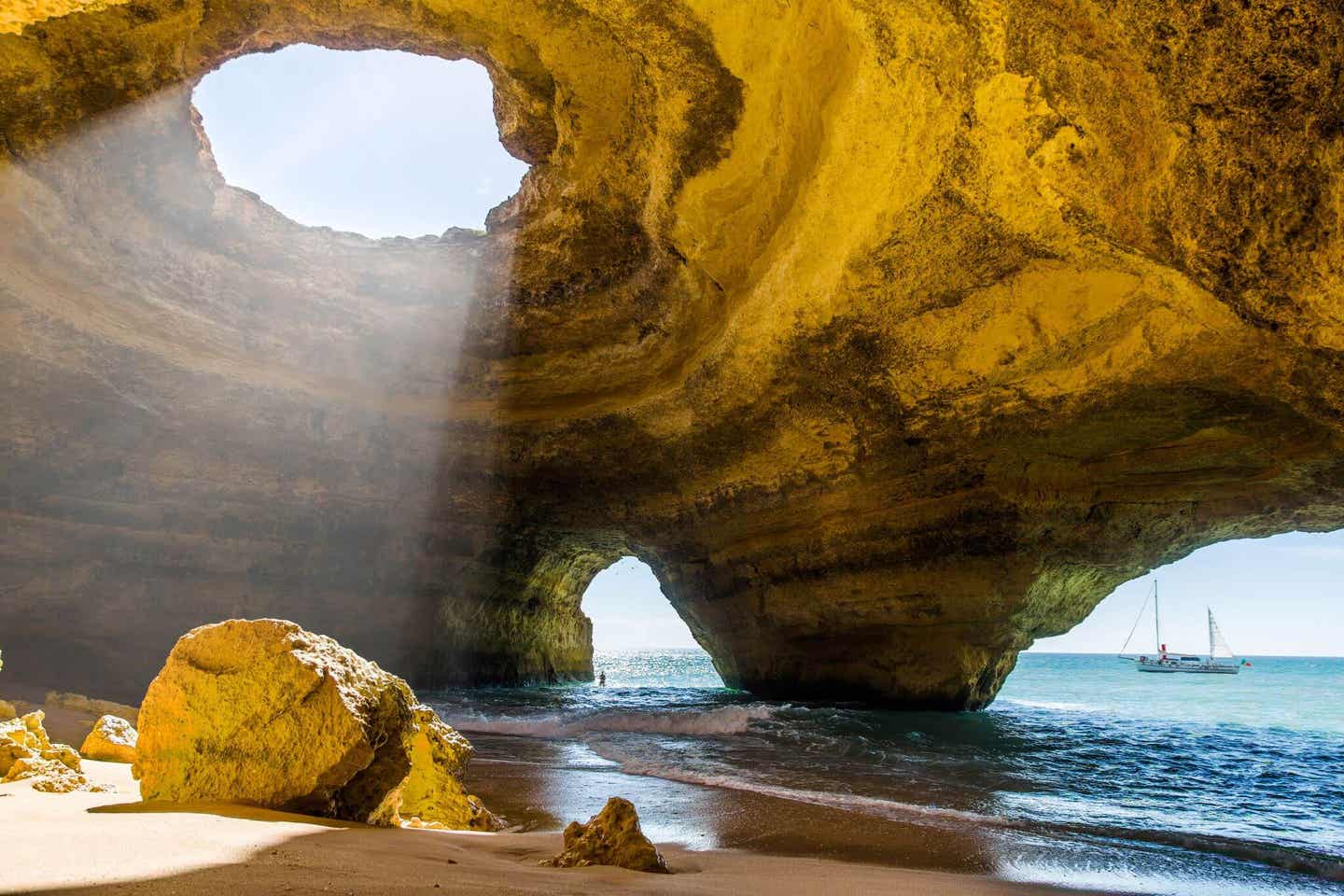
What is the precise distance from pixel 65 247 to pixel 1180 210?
10.5 metres

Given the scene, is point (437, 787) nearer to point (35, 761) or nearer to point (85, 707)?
point (35, 761)

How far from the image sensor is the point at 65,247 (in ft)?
26.6

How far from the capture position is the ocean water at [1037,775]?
A: 313cm

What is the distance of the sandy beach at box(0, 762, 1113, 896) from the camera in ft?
5.15

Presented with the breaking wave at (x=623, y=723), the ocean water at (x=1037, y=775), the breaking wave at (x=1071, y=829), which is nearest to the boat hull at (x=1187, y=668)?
the ocean water at (x=1037, y=775)

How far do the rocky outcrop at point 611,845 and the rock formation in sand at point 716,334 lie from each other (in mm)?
3815

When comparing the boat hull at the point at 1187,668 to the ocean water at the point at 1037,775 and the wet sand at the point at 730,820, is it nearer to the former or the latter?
the ocean water at the point at 1037,775

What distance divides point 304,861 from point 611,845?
2.95ft

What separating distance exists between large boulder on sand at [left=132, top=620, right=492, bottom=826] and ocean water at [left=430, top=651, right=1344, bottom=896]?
7.90 ft

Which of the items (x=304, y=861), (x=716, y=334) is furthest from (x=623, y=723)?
(x=304, y=861)

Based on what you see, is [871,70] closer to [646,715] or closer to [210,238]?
[646,715]

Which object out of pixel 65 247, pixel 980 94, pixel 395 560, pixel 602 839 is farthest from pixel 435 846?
pixel 395 560

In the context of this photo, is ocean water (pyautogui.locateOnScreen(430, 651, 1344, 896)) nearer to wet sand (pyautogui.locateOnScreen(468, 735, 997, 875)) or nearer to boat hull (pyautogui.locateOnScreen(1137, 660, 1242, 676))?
wet sand (pyautogui.locateOnScreen(468, 735, 997, 875))

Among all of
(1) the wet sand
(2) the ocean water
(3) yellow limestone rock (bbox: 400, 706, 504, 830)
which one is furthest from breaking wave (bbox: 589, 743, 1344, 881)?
(3) yellow limestone rock (bbox: 400, 706, 504, 830)
